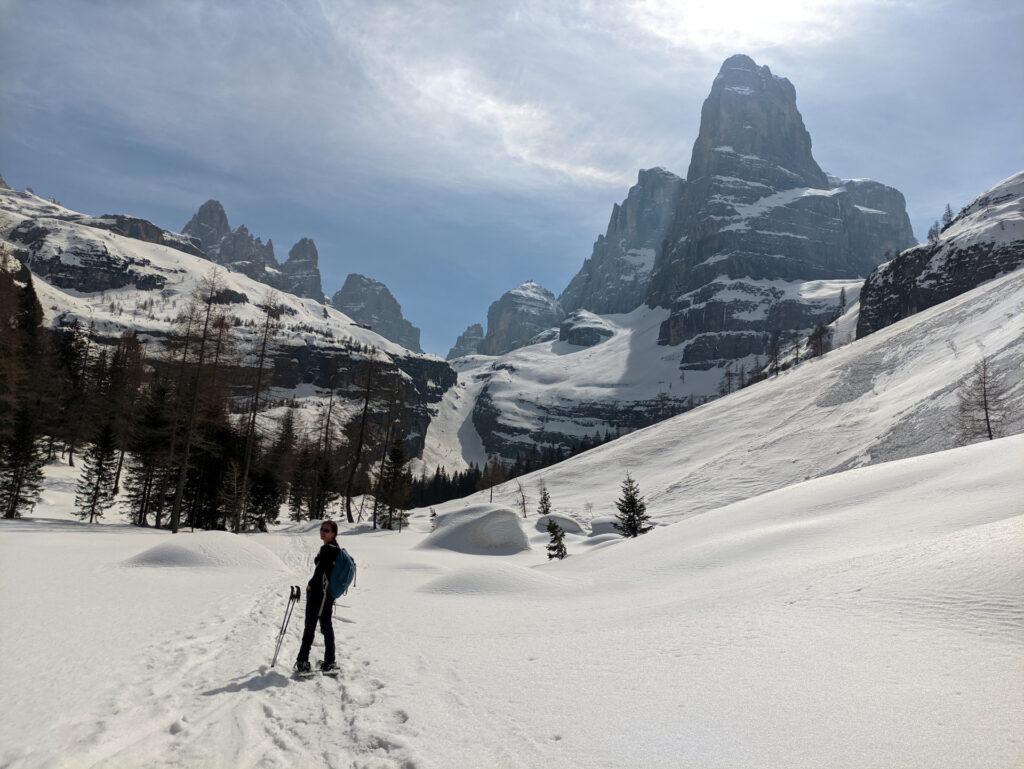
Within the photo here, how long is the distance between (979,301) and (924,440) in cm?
4581

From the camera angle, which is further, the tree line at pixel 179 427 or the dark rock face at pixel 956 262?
the dark rock face at pixel 956 262

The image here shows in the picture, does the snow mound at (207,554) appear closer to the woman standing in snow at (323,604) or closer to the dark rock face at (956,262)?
the woman standing in snow at (323,604)

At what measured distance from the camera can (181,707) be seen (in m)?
5.61

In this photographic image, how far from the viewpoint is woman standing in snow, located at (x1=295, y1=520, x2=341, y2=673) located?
7.01m

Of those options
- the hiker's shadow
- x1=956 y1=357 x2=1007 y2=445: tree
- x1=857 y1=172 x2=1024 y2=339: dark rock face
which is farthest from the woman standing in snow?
x1=857 y1=172 x2=1024 y2=339: dark rock face

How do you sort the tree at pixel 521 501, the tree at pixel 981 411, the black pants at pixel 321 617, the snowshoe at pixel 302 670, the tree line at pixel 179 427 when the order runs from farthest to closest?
1. the tree at pixel 521 501
2. the tree at pixel 981 411
3. the tree line at pixel 179 427
4. the black pants at pixel 321 617
5. the snowshoe at pixel 302 670

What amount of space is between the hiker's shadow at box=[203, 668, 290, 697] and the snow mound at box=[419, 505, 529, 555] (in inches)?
822

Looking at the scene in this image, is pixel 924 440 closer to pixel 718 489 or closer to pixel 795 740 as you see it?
pixel 718 489

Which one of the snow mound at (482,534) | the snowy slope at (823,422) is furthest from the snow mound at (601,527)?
the snow mound at (482,534)

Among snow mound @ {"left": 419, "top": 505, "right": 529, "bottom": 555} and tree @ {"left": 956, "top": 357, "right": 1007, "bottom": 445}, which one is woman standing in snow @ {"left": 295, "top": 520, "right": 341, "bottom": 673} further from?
tree @ {"left": 956, "top": 357, "right": 1007, "bottom": 445}

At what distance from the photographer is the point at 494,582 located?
46.5 feet

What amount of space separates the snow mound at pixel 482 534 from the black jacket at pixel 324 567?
2054 centimetres

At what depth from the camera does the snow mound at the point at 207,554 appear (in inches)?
562

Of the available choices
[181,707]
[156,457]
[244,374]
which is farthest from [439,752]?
[156,457]
